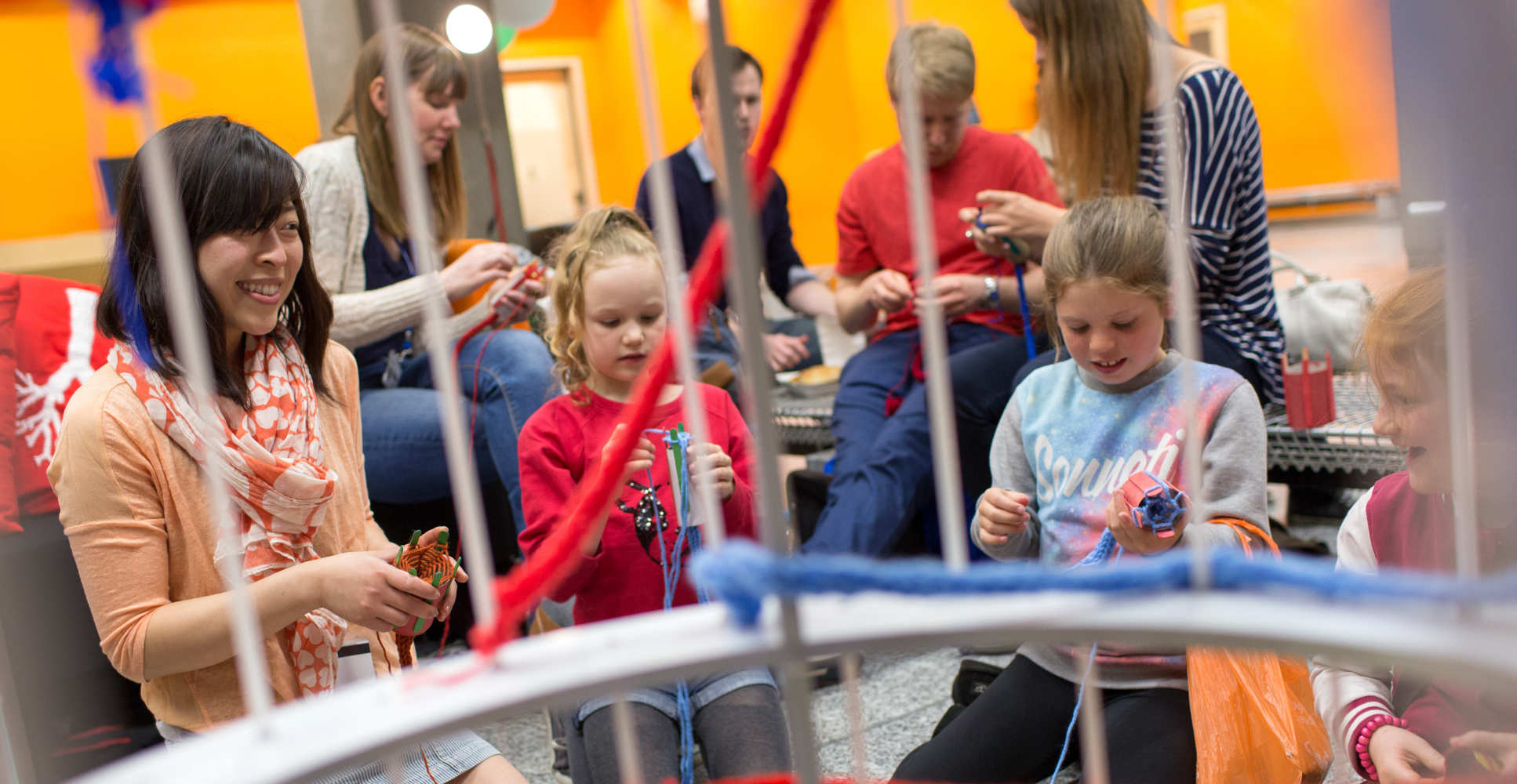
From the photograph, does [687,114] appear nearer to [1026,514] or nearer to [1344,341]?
[1344,341]

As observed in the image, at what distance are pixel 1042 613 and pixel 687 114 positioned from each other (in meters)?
5.26

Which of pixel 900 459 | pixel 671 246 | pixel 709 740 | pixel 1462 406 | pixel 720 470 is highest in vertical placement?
pixel 671 246

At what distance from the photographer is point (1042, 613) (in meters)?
0.45

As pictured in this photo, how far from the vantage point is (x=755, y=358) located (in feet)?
1.49

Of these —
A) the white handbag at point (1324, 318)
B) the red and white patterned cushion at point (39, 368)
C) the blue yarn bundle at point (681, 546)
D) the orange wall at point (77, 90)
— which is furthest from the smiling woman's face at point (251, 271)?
the orange wall at point (77, 90)

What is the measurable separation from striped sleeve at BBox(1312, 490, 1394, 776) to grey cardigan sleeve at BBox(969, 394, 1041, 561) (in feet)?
0.99

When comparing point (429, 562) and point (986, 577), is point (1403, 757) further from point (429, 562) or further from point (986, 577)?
point (429, 562)

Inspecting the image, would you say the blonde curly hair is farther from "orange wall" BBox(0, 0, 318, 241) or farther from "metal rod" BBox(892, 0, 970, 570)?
"orange wall" BBox(0, 0, 318, 241)

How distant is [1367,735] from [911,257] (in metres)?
1.06

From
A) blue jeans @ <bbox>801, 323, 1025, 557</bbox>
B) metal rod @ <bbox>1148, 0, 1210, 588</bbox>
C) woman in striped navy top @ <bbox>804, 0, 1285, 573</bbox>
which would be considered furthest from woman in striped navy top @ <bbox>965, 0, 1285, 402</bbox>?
metal rod @ <bbox>1148, 0, 1210, 588</bbox>

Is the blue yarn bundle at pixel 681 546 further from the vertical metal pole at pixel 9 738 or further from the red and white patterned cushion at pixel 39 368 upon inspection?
the red and white patterned cushion at pixel 39 368

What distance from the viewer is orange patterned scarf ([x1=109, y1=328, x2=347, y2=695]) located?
0.98 m

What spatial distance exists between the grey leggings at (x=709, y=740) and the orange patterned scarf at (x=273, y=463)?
293 mm

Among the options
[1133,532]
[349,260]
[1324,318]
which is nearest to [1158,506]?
[1133,532]
